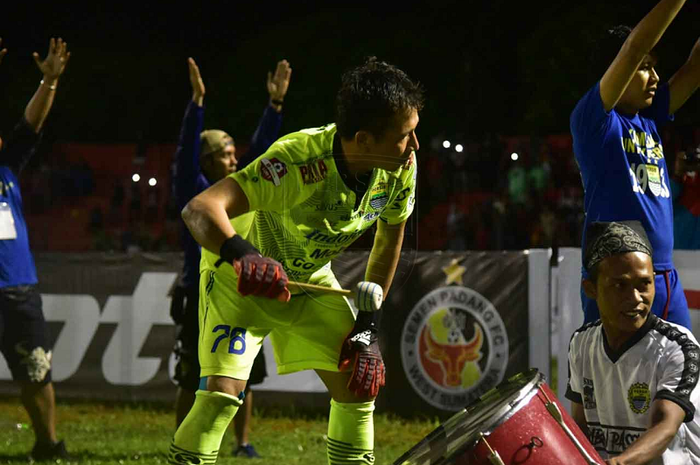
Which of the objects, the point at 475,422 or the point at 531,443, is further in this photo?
the point at 475,422

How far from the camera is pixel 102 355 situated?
9.23 meters

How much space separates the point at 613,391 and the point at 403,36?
18753mm

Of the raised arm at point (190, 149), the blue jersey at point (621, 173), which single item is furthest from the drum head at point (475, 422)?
the raised arm at point (190, 149)

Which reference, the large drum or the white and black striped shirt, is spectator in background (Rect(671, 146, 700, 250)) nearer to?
the white and black striped shirt

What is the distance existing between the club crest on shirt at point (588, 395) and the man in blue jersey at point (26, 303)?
405 cm

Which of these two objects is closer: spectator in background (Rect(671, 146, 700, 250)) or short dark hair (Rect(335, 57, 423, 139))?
short dark hair (Rect(335, 57, 423, 139))

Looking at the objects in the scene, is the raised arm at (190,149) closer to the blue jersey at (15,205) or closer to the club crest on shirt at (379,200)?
the blue jersey at (15,205)

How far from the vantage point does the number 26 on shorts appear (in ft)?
13.2

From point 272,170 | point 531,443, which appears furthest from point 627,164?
point 531,443

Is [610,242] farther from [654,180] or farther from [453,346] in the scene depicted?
[453,346]

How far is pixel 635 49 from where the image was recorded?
4.06m

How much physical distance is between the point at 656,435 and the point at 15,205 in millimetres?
4761

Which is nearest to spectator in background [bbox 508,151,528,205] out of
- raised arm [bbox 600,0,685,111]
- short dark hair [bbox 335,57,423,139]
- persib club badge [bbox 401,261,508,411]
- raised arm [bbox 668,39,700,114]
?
Result: persib club badge [bbox 401,261,508,411]

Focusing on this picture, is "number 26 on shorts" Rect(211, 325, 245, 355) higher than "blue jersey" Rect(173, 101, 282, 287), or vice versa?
"blue jersey" Rect(173, 101, 282, 287)
